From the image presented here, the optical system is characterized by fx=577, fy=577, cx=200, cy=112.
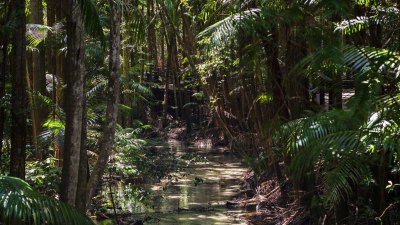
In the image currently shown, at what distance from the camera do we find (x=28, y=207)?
5.27 m

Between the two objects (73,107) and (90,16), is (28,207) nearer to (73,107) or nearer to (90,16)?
(73,107)

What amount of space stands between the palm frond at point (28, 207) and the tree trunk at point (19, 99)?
112 cm

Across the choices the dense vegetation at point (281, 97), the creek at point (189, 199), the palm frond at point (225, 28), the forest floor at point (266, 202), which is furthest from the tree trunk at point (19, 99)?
the forest floor at point (266, 202)

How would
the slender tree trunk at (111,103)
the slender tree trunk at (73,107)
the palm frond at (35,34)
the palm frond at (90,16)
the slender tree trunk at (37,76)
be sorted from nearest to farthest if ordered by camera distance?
the palm frond at (90,16) < the slender tree trunk at (73,107) < the slender tree trunk at (111,103) < the palm frond at (35,34) < the slender tree trunk at (37,76)

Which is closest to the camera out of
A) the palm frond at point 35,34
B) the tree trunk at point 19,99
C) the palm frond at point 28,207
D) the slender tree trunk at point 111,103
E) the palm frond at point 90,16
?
the palm frond at point 28,207

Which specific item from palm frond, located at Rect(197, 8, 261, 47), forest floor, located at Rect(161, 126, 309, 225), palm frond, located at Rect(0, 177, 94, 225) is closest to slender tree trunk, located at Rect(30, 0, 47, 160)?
forest floor, located at Rect(161, 126, 309, 225)

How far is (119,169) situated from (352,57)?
7135 millimetres

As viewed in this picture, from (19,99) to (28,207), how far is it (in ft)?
6.55

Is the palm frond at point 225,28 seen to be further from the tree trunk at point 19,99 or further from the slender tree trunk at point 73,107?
the tree trunk at point 19,99

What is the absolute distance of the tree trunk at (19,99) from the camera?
267 inches

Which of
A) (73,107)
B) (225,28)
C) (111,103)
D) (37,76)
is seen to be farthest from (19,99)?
(37,76)

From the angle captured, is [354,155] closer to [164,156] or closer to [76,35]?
[76,35]

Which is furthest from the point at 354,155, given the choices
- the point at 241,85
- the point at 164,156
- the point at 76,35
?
the point at 164,156

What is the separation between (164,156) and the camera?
17328 millimetres
